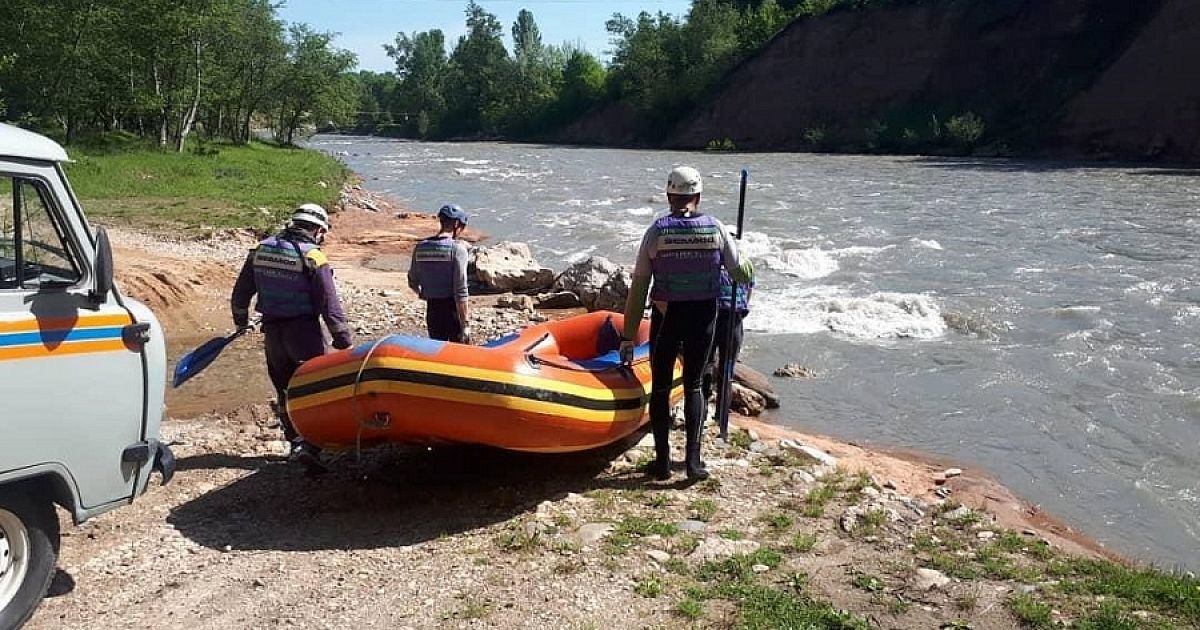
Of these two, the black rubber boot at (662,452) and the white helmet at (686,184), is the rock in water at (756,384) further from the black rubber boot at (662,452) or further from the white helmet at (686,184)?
the white helmet at (686,184)

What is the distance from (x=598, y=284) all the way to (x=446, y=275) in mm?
6353

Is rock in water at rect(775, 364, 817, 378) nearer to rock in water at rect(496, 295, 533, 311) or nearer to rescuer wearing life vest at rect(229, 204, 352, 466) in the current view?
rock in water at rect(496, 295, 533, 311)

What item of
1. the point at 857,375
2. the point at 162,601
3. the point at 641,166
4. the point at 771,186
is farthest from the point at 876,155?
the point at 162,601

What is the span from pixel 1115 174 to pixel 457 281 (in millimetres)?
32279

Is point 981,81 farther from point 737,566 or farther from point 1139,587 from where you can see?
point 737,566

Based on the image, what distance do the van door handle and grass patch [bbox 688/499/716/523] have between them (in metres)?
2.94

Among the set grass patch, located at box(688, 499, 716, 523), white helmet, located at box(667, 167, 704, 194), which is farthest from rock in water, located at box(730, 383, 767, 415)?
white helmet, located at box(667, 167, 704, 194)

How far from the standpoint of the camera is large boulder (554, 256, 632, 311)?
12.7 metres

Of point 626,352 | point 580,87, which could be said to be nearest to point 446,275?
point 626,352

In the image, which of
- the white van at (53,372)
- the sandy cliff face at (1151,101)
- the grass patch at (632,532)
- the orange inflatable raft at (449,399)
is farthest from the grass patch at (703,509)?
the sandy cliff face at (1151,101)

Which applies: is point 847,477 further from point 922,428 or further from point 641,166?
point 641,166

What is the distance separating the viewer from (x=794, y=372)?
10562mm

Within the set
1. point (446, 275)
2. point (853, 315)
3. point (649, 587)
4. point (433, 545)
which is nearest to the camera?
point (649, 587)

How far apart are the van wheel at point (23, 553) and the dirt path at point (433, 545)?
0.18 meters
